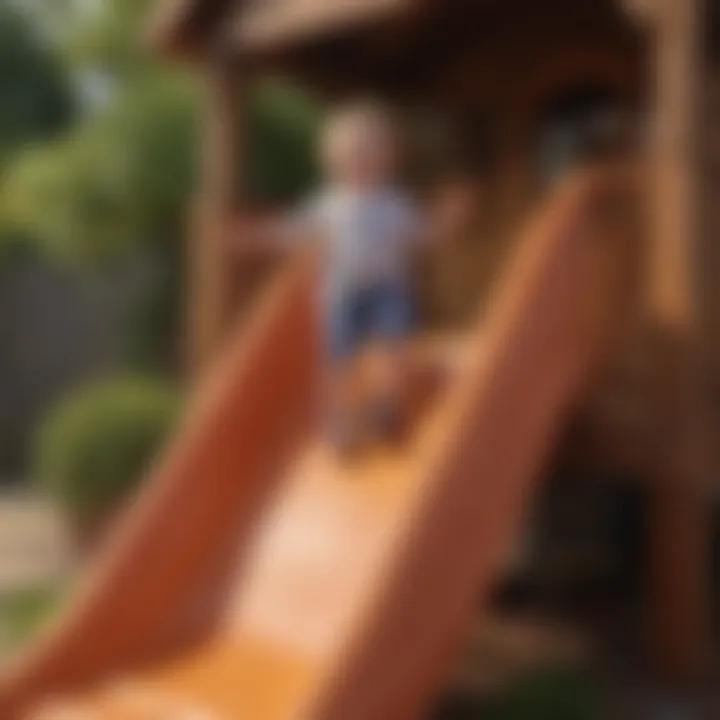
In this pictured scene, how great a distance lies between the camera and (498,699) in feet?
15.0

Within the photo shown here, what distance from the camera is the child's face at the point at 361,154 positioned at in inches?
175

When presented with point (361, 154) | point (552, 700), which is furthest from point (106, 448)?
point (552, 700)

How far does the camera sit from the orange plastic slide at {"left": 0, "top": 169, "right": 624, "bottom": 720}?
11.0ft

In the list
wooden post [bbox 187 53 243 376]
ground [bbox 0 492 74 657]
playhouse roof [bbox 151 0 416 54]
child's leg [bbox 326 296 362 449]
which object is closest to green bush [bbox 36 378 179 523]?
ground [bbox 0 492 74 657]

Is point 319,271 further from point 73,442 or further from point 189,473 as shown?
point 73,442

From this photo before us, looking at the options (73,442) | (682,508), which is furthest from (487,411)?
(73,442)

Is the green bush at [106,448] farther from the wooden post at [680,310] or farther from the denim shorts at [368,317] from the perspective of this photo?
the wooden post at [680,310]

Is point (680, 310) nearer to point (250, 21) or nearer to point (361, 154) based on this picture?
point (361, 154)

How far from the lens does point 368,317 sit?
4.55m

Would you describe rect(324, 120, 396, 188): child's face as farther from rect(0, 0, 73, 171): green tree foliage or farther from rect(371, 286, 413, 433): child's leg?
rect(0, 0, 73, 171): green tree foliage

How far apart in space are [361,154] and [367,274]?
416 mm

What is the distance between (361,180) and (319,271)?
2.71 ft

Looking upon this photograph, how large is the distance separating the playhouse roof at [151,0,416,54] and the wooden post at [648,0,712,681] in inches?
58.5

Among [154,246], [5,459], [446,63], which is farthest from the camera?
[5,459]
